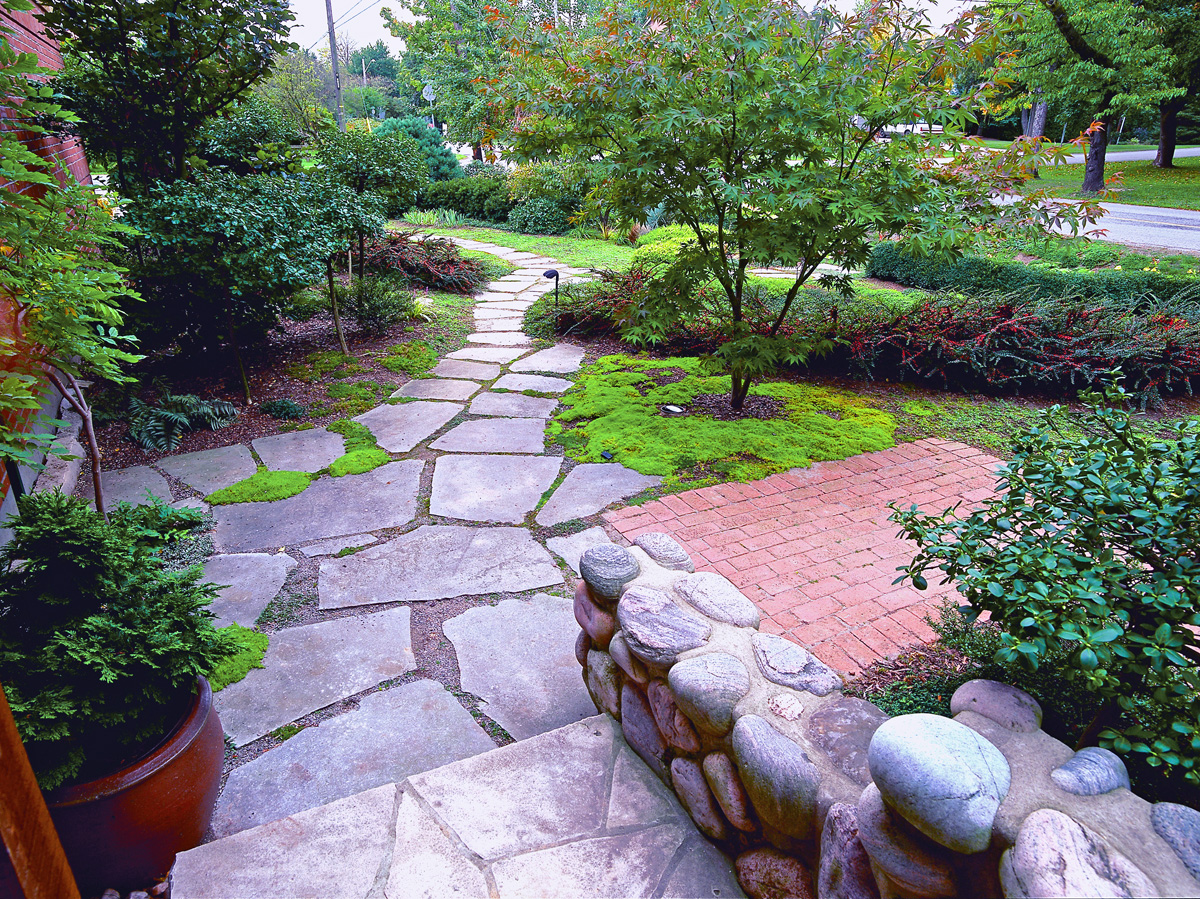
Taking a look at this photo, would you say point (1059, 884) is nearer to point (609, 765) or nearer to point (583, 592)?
point (609, 765)

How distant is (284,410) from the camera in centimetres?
492

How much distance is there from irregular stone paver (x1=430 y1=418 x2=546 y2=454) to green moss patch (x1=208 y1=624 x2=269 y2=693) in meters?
1.91

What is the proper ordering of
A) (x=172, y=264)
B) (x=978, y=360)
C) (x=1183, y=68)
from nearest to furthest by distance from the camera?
(x=172, y=264), (x=978, y=360), (x=1183, y=68)

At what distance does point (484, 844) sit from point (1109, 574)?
163 cm

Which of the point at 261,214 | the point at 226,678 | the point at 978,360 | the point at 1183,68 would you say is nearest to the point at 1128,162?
the point at 1183,68

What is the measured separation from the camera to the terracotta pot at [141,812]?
5.32 feet

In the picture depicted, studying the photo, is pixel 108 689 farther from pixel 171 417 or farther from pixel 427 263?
pixel 427 263

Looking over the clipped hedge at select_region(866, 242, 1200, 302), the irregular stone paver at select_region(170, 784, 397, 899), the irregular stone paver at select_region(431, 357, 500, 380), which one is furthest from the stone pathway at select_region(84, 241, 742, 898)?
the clipped hedge at select_region(866, 242, 1200, 302)

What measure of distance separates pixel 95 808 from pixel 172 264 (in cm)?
396

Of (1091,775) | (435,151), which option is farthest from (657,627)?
(435,151)

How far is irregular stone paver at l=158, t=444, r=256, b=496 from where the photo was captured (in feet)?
13.0

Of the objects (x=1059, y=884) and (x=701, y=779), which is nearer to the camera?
(x=1059, y=884)

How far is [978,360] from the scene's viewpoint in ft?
18.0

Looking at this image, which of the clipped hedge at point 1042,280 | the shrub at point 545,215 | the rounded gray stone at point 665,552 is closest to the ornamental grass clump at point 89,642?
the rounded gray stone at point 665,552
